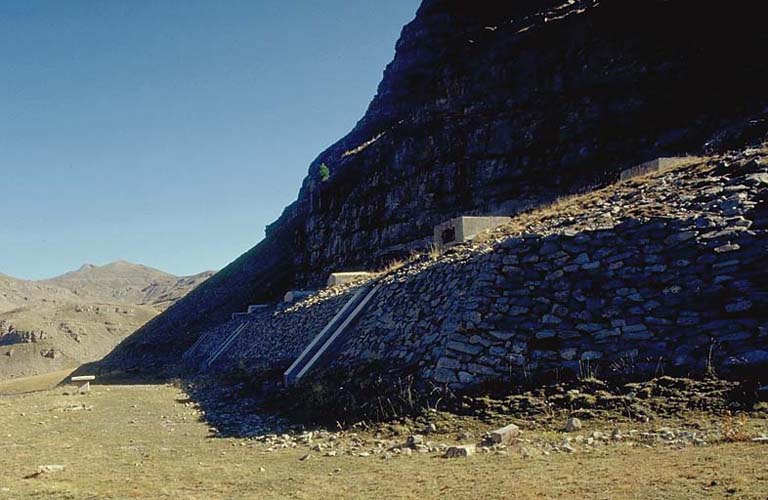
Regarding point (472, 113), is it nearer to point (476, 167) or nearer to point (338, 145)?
point (476, 167)

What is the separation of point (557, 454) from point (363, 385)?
601cm

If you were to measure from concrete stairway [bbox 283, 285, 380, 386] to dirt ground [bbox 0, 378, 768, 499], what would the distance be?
527 cm

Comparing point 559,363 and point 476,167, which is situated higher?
point 476,167

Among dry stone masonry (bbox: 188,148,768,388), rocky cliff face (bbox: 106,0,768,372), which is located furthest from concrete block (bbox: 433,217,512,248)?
rocky cliff face (bbox: 106,0,768,372)

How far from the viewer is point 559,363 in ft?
33.4

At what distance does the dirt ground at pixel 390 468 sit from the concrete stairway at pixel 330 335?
17.3ft

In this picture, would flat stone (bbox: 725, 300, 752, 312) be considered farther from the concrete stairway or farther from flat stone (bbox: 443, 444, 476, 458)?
the concrete stairway

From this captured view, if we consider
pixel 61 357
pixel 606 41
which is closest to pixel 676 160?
pixel 606 41

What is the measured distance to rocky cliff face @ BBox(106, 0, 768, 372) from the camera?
126ft

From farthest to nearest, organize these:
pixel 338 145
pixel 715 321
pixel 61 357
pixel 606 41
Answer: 1. pixel 338 145
2. pixel 61 357
3. pixel 606 41
4. pixel 715 321

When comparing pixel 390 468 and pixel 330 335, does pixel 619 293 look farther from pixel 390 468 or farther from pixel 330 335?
pixel 330 335

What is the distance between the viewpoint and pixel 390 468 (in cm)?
789

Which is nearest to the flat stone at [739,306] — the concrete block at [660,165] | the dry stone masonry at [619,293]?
the dry stone masonry at [619,293]

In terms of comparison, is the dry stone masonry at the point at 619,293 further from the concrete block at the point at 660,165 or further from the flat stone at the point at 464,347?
the concrete block at the point at 660,165
